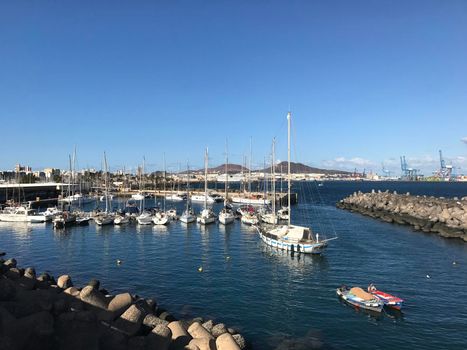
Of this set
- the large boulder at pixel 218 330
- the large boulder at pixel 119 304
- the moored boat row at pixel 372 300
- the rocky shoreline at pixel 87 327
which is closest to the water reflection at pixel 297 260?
the moored boat row at pixel 372 300

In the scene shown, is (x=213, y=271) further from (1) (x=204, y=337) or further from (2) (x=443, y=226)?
(2) (x=443, y=226)

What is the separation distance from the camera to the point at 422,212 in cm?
7331

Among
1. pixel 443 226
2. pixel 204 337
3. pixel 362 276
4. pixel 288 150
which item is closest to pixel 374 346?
pixel 204 337

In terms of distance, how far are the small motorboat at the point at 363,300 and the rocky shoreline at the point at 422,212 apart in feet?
A: 113

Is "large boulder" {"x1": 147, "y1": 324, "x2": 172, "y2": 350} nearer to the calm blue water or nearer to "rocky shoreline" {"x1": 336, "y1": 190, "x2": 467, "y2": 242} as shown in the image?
the calm blue water

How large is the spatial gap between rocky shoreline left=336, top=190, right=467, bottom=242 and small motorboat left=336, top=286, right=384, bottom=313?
113 ft

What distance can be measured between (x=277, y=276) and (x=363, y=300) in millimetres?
10335

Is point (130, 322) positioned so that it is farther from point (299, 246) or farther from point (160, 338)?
point (299, 246)

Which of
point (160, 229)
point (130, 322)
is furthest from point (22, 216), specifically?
point (130, 322)

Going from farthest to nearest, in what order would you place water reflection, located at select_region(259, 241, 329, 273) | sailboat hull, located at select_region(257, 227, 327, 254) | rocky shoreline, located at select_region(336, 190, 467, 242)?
rocky shoreline, located at select_region(336, 190, 467, 242), sailboat hull, located at select_region(257, 227, 327, 254), water reflection, located at select_region(259, 241, 329, 273)

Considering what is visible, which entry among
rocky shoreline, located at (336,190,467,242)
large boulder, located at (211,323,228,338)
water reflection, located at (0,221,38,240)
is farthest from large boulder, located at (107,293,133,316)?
rocky shoreline, located at (336,190,467,242)

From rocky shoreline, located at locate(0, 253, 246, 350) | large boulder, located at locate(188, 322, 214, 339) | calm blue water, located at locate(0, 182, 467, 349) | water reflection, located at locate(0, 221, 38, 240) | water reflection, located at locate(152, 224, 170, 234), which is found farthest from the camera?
water reflection, located at locate(152, 224, 170, 234)

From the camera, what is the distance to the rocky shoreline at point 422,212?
60.8 m

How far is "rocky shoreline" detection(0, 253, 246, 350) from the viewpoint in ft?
44.1
